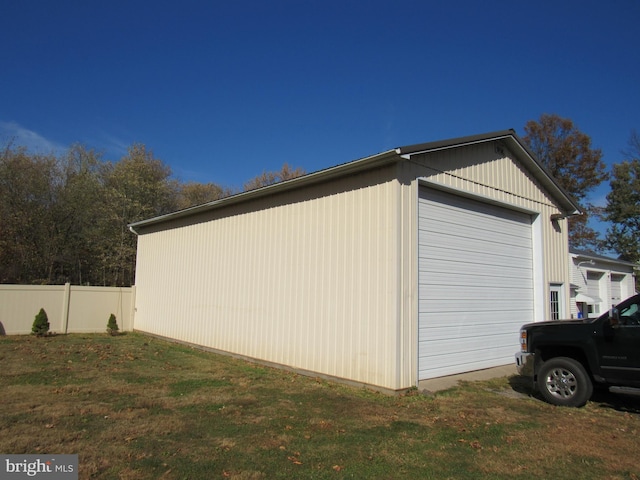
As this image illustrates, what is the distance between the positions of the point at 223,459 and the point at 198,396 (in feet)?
9.40

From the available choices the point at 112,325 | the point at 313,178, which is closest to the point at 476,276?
the point at 313,178

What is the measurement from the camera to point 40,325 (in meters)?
14.8

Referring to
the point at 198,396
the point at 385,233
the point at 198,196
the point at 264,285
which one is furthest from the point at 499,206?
the point at 198,196

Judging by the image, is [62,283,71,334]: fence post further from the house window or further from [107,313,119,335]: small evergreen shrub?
the house window

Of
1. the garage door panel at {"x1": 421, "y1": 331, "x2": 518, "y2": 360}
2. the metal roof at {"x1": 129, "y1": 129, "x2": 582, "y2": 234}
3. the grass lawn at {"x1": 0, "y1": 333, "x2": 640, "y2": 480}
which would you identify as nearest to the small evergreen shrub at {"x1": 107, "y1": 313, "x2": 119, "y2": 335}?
the metal roof at {"x1": 129, "y1": 129, "x2": 582, "y2": 234}

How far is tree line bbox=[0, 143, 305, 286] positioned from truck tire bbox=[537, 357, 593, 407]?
22.0 metres

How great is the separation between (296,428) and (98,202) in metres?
23.3

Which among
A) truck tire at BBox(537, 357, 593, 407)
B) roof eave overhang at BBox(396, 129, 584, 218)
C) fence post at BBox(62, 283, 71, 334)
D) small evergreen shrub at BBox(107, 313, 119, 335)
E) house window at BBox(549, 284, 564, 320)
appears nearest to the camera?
truck tire at BBox(537, 357, 593, 407)

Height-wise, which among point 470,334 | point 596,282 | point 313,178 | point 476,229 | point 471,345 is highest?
point 313,178

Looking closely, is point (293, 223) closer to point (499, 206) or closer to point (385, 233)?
point (385, 233)

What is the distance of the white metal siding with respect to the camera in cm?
794

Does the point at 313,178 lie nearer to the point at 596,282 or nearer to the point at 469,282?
the point at 469,282

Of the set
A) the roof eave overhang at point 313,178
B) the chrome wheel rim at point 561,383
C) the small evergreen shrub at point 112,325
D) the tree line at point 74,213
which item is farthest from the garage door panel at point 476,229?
the tree line at point 74,213

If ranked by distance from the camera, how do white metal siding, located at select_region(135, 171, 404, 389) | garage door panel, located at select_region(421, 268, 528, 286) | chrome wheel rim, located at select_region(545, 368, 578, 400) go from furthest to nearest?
garage door panel, located at select_region(421, 268, 528, 286) < white metal siding, located at select_region(135, 171, 404, 389) < chrome wheel rim, located at select_region(545, 368, 578, 400)
